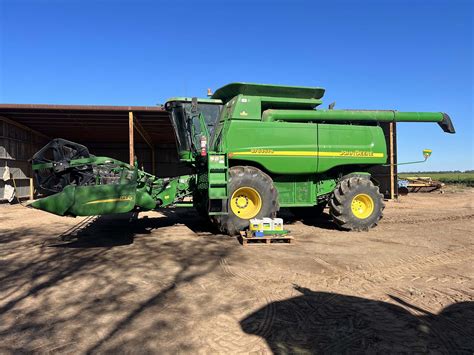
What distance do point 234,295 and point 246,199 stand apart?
402 centimetres

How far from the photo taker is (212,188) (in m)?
7.36

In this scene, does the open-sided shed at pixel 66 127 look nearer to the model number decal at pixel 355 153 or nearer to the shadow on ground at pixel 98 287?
the shadow on ground at pixel 98 287

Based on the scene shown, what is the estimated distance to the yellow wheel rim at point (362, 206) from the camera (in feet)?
28.6

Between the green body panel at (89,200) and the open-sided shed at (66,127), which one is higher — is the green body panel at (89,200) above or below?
below

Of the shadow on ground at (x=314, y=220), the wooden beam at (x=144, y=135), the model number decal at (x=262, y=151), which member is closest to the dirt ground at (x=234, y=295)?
the shadow on ground at (x=314, y=220)

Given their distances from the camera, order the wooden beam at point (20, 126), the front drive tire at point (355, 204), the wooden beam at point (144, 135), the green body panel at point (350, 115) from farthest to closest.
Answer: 1. the wooden beam at point (144, 135)
2. the wooden beam at point (20, 126)
3. the front drive tire at point (355, 204)
4. the green body panel at point (350, 115)

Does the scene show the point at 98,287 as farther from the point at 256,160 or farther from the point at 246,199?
the point at 256,160

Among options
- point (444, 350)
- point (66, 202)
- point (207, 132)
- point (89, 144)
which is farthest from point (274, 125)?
point (89, 144)

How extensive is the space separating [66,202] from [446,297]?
571cm

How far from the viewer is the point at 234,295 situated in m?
4.12

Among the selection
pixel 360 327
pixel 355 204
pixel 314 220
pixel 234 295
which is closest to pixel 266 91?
pixel 355 204

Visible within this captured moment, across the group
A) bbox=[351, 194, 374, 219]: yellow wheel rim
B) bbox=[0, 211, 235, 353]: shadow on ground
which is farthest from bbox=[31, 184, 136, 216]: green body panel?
bbox=[351, 194, 374, 219]: yellow wheel rim

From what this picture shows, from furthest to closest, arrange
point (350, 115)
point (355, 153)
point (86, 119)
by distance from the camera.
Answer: point (86, 119), point (350, 115), point (355, 153)

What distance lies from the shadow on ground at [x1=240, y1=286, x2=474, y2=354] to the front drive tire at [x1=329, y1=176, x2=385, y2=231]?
14.9ft
